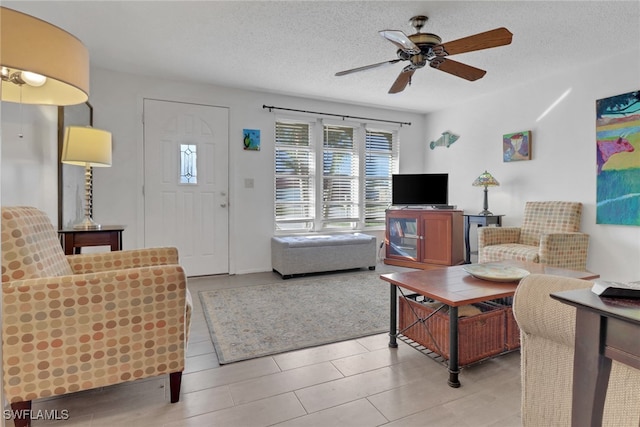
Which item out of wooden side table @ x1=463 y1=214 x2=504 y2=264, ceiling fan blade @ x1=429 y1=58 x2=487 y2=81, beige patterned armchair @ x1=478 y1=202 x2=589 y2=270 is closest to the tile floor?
beige patterned armchair @ x1=478 y1=202 x2=589 y2=270

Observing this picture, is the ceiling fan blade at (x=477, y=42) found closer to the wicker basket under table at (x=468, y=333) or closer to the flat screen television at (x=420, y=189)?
the wicker basket under table at (x=468, y=333)

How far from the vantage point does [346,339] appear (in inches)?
85.9

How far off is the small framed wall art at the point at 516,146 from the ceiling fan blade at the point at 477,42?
7.36 ft

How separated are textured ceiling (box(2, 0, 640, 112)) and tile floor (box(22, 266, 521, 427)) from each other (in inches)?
92.0

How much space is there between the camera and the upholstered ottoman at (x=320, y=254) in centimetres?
380

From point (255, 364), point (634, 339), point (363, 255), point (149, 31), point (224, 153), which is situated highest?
point (149, 31)

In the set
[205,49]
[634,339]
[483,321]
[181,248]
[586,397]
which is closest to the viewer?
[634,339]

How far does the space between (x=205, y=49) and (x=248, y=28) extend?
0.60m

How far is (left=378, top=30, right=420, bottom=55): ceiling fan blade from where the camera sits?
1.87m

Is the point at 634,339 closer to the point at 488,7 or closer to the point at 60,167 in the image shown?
the point at 488,7

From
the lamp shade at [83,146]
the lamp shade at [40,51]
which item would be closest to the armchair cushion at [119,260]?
the lamp shade at [83,146]

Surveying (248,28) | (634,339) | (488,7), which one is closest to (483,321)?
(634,339)

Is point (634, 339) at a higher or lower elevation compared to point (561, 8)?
lower

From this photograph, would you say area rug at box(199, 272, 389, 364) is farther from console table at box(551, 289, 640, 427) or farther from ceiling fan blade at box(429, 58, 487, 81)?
ceiling fan blade at box(429, 58, 487, 81)
